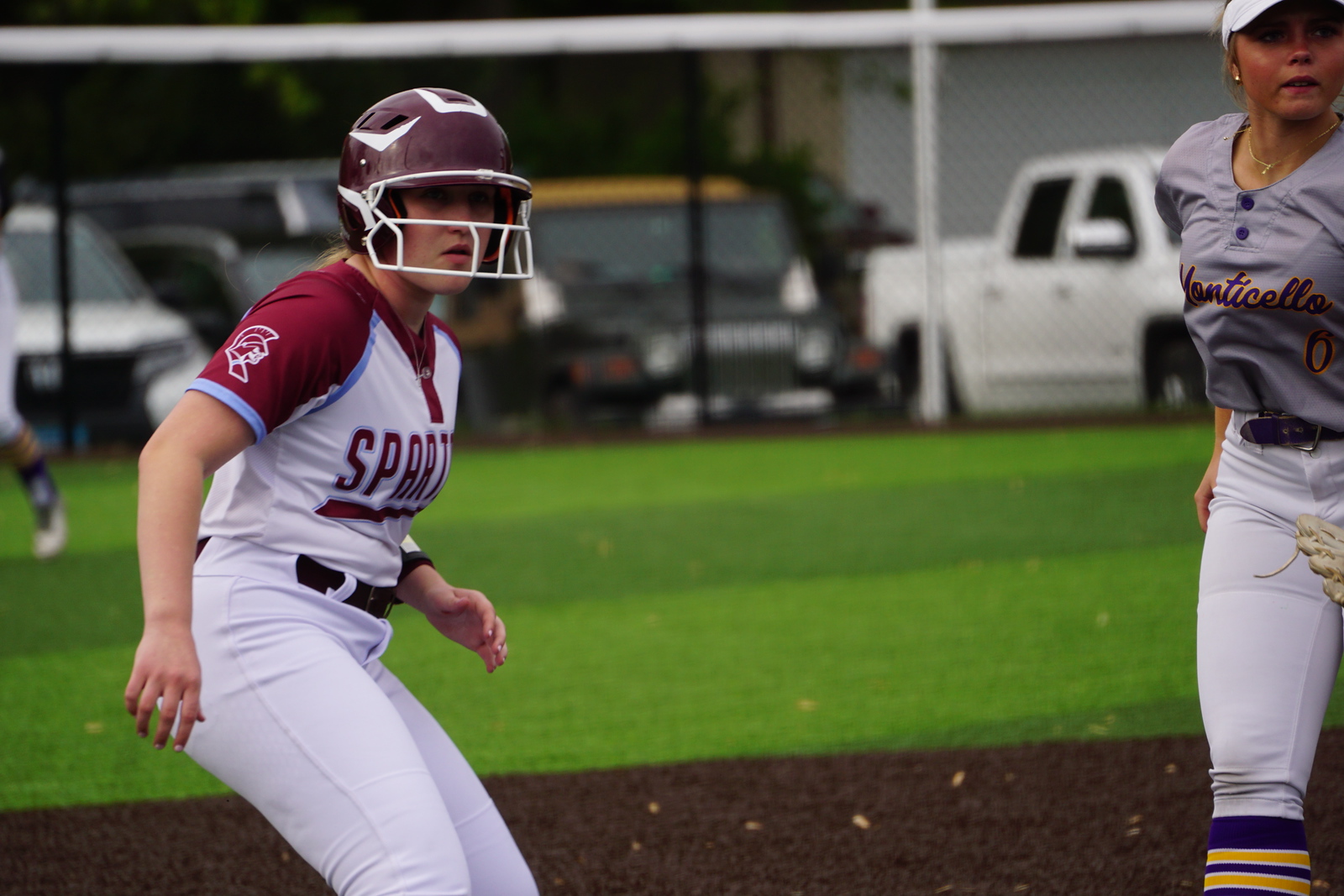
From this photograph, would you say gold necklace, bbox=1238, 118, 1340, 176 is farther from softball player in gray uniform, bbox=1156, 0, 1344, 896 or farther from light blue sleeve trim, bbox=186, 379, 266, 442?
light blue sleeve trim, bbox=186, 379, 266, 442

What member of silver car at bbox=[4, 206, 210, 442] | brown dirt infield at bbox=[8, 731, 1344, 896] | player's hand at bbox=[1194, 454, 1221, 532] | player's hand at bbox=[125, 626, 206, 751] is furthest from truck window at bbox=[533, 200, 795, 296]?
player's hand at bbox=[125, 626, 206, 751]

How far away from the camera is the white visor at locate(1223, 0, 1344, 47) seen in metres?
2.92

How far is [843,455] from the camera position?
11.2 meters

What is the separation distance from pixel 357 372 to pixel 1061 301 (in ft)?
34.0

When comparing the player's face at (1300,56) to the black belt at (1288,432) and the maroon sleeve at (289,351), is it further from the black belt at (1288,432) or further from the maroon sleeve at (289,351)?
the maroon sleeve at (289,351)

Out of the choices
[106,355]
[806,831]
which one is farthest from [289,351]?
[106,355]

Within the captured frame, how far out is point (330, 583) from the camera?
2.65 m

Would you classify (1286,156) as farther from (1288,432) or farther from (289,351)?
(289,351)

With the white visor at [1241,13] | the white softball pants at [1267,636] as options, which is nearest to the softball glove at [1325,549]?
the white softball pants at [1267,636]

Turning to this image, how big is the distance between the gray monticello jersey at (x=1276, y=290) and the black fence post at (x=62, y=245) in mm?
10331

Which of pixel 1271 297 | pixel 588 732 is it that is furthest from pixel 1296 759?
pixel 588 732

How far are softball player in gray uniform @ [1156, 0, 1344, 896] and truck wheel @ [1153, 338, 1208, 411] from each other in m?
8.89

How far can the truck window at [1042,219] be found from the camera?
12.3 m

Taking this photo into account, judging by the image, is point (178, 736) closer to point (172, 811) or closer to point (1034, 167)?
point (172, 811)
